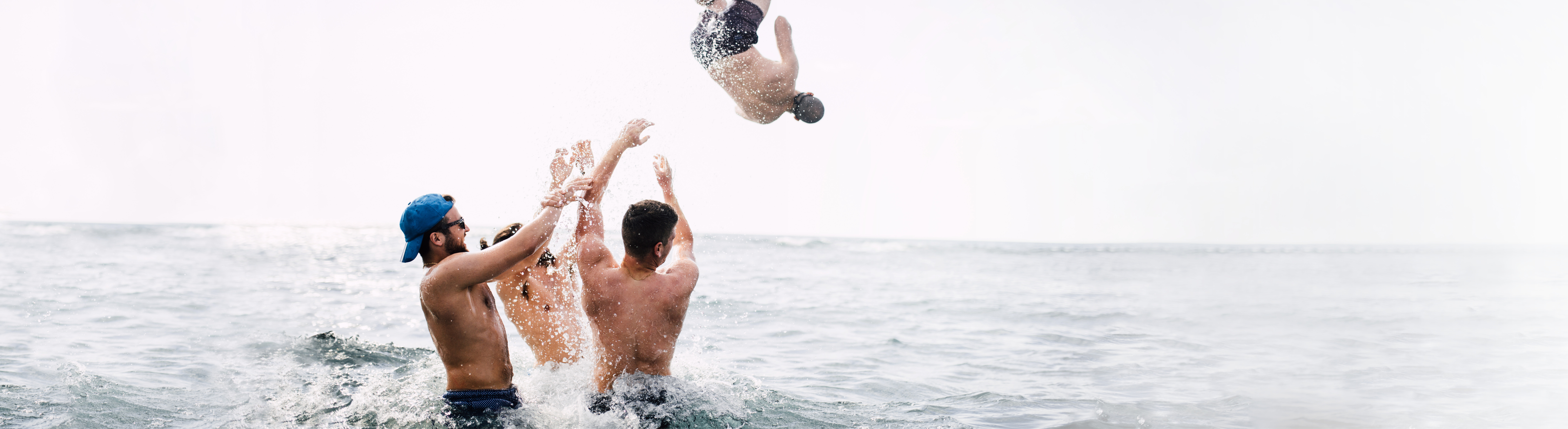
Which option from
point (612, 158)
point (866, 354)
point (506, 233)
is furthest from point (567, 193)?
point (866, 354)

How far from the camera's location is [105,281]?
596 inches

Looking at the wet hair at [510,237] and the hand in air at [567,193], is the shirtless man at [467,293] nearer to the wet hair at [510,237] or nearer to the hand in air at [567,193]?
the hand in air at [567,193]

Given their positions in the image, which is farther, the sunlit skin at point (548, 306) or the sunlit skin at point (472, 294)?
the sunlit skin at point (548, 306)

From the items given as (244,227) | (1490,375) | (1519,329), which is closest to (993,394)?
(1490,375)

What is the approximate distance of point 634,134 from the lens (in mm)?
4488

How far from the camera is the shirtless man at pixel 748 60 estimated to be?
4922mm

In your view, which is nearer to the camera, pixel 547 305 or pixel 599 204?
pixel 599 204

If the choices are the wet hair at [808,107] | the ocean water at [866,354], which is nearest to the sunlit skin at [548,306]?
the ocean water at [866,354]

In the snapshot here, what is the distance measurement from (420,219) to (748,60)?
1976 mm

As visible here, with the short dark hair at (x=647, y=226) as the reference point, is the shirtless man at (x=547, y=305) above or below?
below

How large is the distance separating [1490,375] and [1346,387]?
155cm

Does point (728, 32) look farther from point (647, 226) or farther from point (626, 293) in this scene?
point (626, 293)

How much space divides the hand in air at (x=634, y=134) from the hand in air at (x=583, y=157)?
1.13ft

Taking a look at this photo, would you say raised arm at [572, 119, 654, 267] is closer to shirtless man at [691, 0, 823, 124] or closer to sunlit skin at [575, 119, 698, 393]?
sunlit skin at [575, 119, 698, 393]
